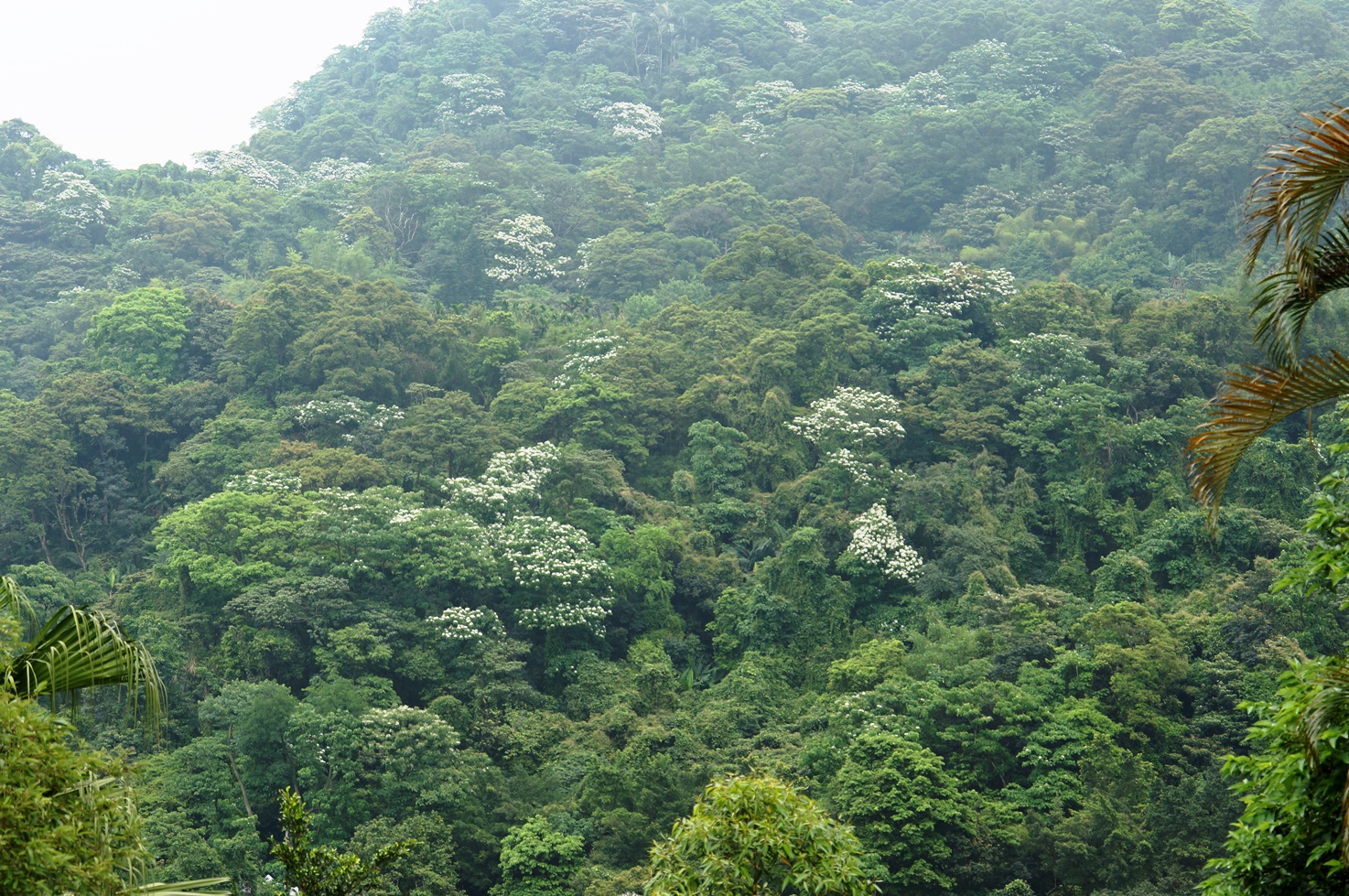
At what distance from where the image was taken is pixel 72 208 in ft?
127

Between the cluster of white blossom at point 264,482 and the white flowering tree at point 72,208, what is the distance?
19.0 m

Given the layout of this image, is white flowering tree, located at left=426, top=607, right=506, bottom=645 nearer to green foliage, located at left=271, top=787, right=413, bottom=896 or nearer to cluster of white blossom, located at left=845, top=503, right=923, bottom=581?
cluster of white blossom, located at left=845, top=503, right=923, bottom=581

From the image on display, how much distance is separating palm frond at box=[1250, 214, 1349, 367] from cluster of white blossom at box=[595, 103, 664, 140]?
45.2 meters

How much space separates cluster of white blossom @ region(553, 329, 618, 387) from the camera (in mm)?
28359

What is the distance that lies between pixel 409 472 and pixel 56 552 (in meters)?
7.71

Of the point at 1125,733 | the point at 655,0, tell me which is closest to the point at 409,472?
the point at 1125,733

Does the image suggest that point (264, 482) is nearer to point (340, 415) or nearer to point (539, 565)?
point (340, 415)

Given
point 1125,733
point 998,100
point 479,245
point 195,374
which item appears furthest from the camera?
point 998,100

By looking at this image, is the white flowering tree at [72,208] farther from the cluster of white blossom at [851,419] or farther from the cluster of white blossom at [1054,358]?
the cluster of white blossom at [1054,358]

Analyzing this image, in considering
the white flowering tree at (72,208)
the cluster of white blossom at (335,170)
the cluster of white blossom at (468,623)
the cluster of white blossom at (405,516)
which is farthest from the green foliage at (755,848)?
the cluster of white blossom at (335,170)

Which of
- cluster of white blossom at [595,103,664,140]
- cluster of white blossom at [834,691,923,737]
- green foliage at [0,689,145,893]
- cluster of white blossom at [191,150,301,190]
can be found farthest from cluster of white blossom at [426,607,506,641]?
cluster of white blossom at [595,103,664,140]

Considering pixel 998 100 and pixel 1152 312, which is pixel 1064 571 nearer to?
pixel 1152 312

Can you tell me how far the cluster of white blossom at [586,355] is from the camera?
93.0 feet

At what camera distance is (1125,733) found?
17.3 meters
